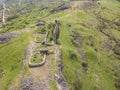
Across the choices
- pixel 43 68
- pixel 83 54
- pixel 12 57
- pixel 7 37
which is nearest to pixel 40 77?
pixel 43 68

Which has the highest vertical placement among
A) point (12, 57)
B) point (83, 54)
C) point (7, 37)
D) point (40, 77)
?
point (40, 77)

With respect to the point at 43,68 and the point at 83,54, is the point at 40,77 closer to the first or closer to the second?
the point at 43,68

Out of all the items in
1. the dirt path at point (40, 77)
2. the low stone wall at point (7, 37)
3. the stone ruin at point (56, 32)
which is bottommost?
the low stone wall at point (7, 37)

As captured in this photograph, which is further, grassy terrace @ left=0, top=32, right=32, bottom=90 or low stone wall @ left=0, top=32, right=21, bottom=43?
low stone wall @ left=0, top=32, right=21, bottom=43

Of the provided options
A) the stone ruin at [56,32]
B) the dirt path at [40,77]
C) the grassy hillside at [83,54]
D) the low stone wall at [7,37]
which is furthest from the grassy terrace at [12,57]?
the stone ruin at [56,32]

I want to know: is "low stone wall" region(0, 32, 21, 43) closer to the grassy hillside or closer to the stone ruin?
the grassy hillside

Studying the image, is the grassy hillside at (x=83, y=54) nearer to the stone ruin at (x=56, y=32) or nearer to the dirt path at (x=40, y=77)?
the stone ruin at (x=56, y=32)

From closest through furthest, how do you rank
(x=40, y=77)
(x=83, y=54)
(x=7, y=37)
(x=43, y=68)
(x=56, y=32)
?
(x=40, y=77) → (x=43, y=68) → (x=83, y=54) → (x=56, y=32) → (x=7, y=37)

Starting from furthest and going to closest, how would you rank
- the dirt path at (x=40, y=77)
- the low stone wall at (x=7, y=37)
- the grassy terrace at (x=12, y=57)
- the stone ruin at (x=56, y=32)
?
the low stone wall at (x=7, y=37) < the stone ruin at (x=56, y=32) < the grassy terrace at (x=12, y=57) < the dirt path at (x=40, y=77)

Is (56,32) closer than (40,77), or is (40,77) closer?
(40,77)

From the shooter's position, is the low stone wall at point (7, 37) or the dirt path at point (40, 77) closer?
the dirt path at point (40, 77)

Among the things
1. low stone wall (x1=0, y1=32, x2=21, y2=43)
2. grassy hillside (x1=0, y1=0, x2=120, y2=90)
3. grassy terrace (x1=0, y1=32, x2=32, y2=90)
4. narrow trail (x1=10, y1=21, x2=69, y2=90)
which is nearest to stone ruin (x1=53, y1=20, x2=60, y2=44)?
grassy hillside (x1=0, y1=0, x2=120, y2=90)

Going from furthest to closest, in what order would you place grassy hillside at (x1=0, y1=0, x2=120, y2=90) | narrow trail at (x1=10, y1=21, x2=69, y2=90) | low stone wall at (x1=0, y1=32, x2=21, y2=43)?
low stone wall at (x1=0, y1=32, x2=21, y2=43), grassy hillside at (x1=0, y1=0, x2=120, y2=90), narrow trail at (x1=10, y1=21, x2=69, y2=90)
